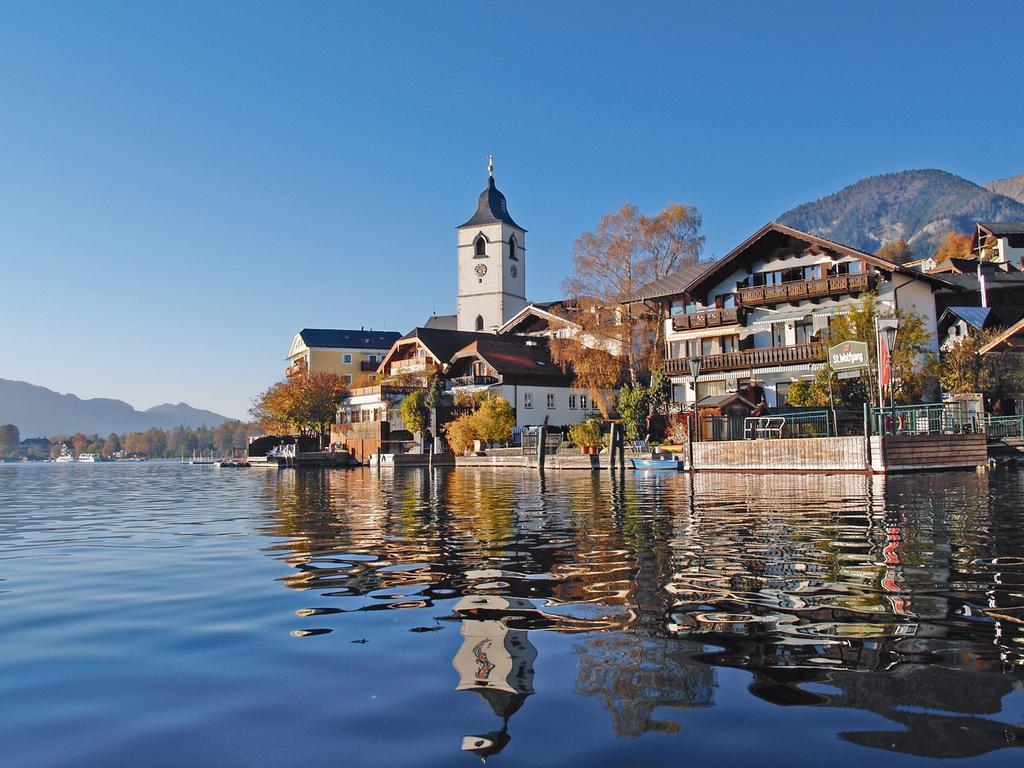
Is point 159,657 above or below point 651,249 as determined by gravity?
below

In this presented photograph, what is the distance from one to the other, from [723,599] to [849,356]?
94.5 ft

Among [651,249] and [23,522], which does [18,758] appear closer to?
[23,522]

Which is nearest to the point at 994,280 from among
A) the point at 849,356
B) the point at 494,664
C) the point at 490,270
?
the point at 849,356

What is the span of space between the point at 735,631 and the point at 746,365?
4362cm

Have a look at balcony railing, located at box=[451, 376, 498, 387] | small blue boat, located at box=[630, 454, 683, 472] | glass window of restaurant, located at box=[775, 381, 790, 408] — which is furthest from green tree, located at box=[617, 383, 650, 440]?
balcony railing, located at box=[451, 376, 498, 387]

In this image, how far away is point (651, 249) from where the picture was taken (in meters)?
54.8

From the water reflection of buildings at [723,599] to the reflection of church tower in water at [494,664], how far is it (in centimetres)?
2

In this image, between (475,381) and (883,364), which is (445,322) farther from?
(883,364)

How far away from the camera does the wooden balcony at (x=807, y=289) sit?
43219 mm

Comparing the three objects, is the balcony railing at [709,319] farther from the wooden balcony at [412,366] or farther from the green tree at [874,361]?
the wooden balcony at [412,366]

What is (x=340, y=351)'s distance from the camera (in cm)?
10212

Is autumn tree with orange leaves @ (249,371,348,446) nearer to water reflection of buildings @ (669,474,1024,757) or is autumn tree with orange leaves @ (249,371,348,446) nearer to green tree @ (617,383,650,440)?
green tree @ (617,383,650,440)

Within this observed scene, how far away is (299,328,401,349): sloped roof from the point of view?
102m

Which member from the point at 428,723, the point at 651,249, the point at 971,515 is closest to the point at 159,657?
the point at 428,723
